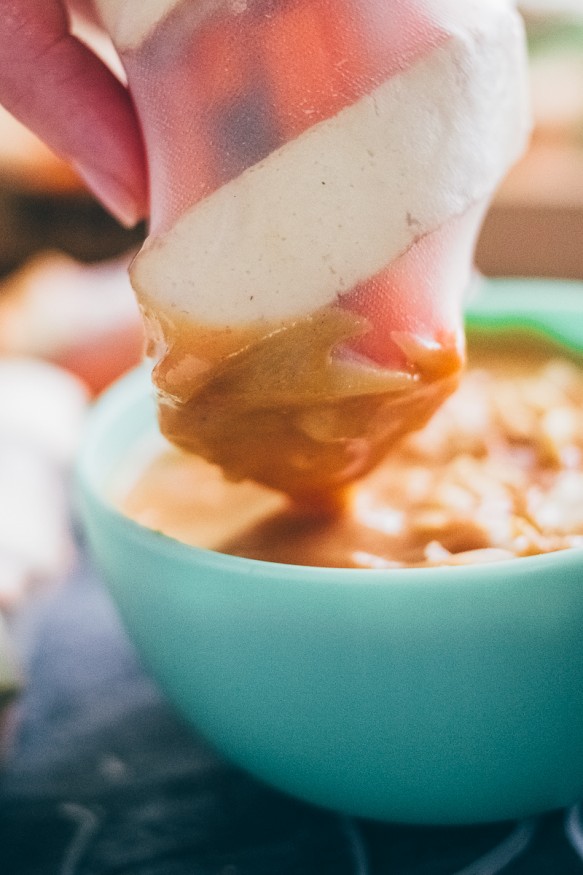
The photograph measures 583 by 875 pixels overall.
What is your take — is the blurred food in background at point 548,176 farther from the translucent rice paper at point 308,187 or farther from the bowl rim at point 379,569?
the translucent rice paper at point 308,187

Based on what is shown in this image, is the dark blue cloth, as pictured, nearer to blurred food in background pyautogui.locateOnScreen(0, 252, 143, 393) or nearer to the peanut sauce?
the peanut sauce

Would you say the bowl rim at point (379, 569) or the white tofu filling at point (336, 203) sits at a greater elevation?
the white tofu filling at point (336, 203)

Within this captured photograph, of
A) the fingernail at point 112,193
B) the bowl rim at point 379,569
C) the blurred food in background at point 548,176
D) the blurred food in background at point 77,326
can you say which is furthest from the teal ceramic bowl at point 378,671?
the blurred food in background at point 548,176

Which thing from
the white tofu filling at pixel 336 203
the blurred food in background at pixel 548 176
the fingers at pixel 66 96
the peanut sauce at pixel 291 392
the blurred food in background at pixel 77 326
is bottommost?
the blurred food in background at pixel 548 176

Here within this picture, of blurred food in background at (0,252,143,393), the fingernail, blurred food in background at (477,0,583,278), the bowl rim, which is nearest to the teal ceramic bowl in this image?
the bowl rim

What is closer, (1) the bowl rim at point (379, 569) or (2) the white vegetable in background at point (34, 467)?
(1) the bowl rim at point (379, 569)

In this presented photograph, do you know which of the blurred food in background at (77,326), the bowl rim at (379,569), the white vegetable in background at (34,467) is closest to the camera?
the bowl rim at (379,569)

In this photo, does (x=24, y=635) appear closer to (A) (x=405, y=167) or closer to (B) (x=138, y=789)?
(B) (x=138, y=789)

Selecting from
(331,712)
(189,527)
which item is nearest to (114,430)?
(189,527)

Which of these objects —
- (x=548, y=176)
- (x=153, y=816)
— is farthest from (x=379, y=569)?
(x=548, y=176)

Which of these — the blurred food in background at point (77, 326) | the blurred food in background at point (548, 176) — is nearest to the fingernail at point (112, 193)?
the blurred food in background at point (77, 326)

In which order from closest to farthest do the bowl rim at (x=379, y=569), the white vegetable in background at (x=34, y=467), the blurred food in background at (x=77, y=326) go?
the bowl rim at (x=379, y=569)
the white vegetable in background at (x=34, y=467)
the blurred food in background at (x=77, y=326)
